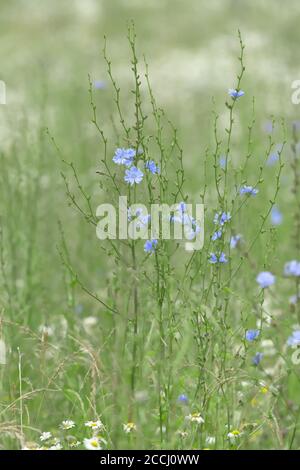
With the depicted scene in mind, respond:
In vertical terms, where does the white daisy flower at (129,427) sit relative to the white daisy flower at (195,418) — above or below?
below

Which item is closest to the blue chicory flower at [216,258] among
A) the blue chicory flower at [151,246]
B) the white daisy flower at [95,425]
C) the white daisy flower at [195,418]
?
the blue chicory flower at [151,246]

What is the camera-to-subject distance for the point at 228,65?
12312mm

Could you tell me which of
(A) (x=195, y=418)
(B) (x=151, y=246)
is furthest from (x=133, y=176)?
(A) (x=195, y=418)

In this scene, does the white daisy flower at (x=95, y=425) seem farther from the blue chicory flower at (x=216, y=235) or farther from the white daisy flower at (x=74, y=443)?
the blue chicory flower at (x=216, y=235)

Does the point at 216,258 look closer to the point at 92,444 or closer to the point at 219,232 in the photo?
the point at 219,232

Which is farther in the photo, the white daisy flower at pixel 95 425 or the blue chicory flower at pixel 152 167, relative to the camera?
the blue chicory flower at pixel 152 167

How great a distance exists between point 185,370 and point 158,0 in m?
22.0

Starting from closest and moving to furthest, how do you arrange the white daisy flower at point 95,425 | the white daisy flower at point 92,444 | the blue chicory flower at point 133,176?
the white daisy flower at point 92,444, the white daisy flower at point 95,425, the blue chicory flower at point 133,176

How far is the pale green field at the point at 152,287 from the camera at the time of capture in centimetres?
267

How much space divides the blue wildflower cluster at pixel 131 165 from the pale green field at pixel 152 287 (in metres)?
0.04

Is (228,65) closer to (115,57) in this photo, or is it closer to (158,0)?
(115,57)

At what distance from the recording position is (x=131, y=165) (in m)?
2.72

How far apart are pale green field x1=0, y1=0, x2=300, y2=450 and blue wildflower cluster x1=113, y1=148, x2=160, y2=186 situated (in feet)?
0.14

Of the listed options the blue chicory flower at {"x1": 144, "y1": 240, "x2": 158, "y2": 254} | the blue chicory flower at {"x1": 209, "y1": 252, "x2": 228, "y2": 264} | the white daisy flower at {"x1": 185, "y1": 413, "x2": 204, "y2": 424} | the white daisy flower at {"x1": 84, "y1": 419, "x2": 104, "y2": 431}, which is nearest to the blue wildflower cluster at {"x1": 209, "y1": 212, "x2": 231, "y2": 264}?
the blue chicory flower at {"x1": 209, "y1": 252, "x2": 228, "y2": 264}
